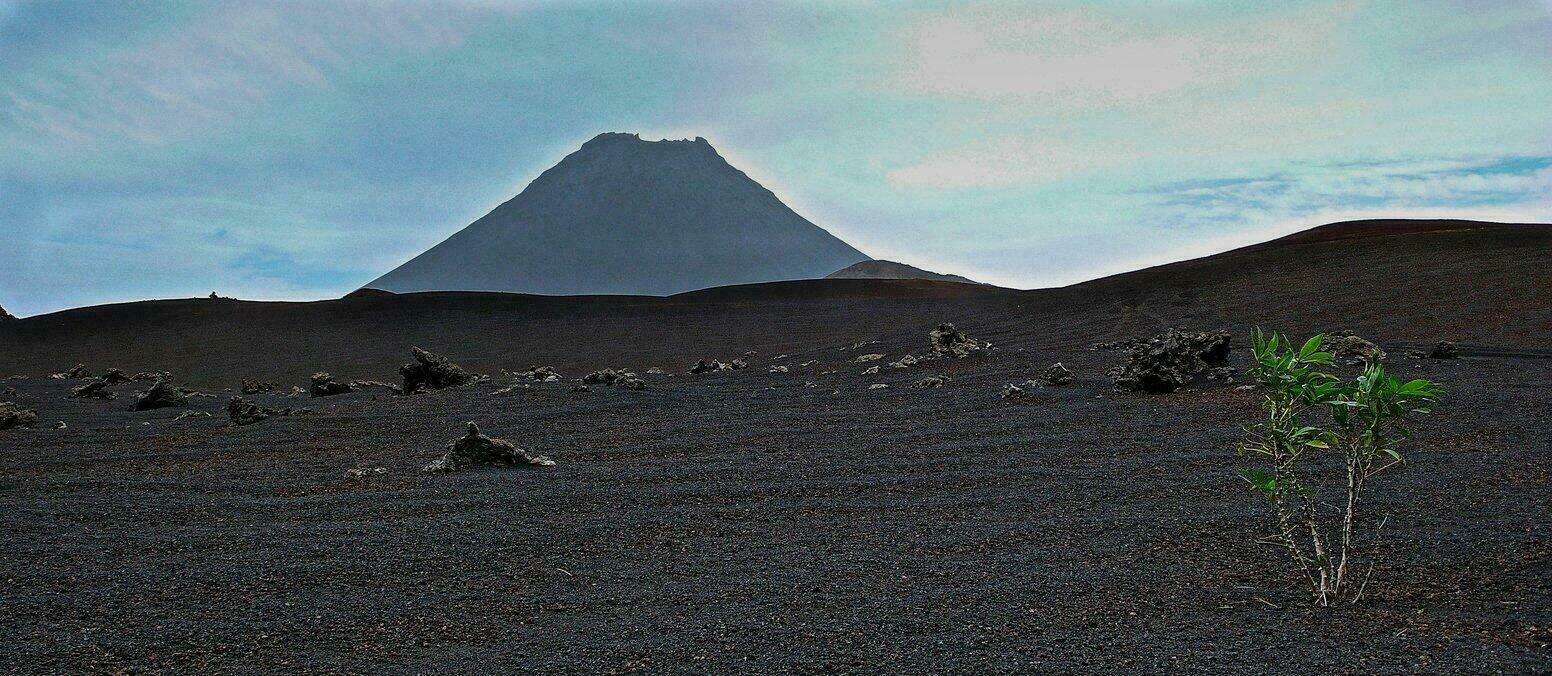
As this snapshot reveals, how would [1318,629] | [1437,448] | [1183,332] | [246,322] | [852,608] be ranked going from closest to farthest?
[1318,629], [852,608], [1437,448], [1183,332], [246,322]

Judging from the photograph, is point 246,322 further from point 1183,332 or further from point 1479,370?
point 1479,370

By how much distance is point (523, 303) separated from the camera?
3994 cm

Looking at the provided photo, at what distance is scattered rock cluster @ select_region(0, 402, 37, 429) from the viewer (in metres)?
11.0

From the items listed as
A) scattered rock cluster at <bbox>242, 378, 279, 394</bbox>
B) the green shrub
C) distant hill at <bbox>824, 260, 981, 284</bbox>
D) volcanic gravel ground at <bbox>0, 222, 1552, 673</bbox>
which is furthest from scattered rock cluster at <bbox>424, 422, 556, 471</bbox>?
distant hill at <bbox>824, 260, 981, 284</bbox>

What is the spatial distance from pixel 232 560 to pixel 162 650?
4.31ft

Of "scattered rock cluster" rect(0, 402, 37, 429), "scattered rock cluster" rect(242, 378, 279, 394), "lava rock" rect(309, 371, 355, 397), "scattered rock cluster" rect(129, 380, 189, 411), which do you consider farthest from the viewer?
"scattered rock cluster" rect(242, 378, 279, 394)

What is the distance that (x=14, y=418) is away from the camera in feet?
36.2

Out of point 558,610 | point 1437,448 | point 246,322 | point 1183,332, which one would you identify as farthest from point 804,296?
point 558,610

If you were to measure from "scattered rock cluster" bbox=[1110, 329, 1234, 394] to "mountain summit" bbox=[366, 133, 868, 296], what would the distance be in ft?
494

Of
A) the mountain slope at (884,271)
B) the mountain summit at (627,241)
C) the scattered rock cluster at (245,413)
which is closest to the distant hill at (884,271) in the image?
the mountain slope at (884,271)

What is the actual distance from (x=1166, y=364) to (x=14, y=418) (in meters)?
12.4

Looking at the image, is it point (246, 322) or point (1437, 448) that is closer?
point (1437, 448)

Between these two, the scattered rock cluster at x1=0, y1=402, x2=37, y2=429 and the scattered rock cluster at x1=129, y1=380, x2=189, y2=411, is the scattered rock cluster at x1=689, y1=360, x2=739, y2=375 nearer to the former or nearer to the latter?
the scattered rock cluster at x1=129, y1=380, x2=189, y2=411

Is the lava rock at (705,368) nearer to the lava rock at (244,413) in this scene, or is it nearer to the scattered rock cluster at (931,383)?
the scattered rock cluster at (931,383)
